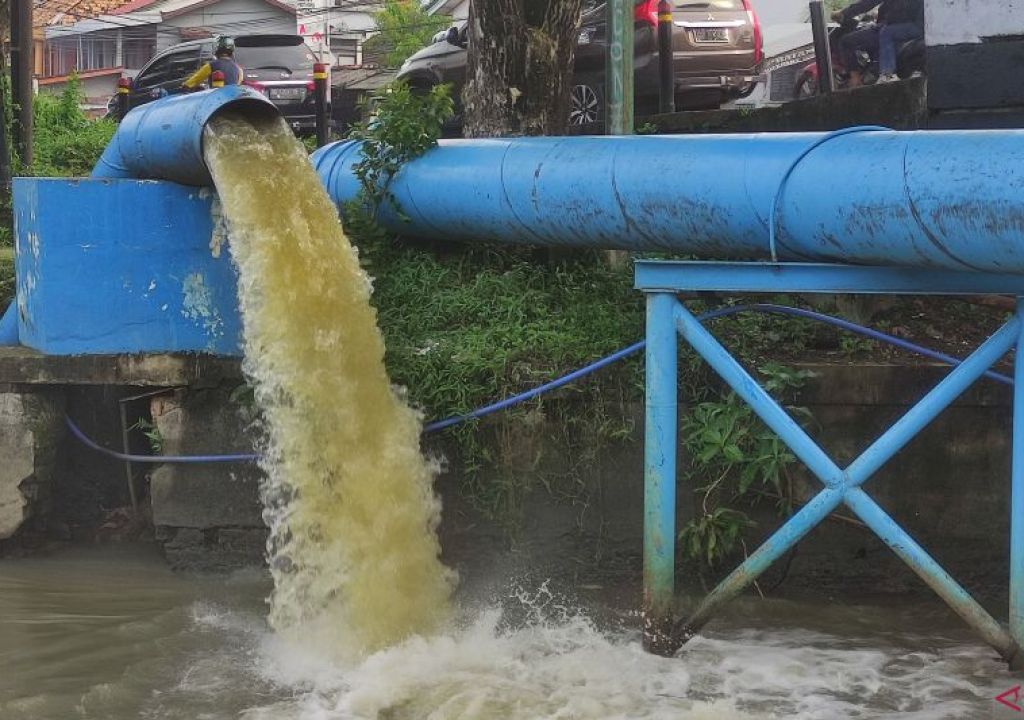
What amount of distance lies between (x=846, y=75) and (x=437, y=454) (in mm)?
6658

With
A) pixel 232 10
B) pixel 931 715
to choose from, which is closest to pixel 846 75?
pixel 931 715

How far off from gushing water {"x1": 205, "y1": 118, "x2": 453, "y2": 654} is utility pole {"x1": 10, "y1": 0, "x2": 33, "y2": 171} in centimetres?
586

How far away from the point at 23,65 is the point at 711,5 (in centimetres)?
607

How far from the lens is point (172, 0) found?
4294 centimetres

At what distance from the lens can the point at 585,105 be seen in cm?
1061

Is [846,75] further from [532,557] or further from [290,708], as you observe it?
[290,708]

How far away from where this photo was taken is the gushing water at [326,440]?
15.0ft

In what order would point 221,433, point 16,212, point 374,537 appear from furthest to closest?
1. point 16,212
2. point 221,433
3. point 374,537

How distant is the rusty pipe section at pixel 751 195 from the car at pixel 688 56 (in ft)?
18.1

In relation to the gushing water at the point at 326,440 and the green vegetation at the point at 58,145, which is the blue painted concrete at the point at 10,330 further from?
the gushing water at the point at 326,440

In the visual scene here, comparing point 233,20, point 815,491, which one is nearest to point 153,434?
point 815,491

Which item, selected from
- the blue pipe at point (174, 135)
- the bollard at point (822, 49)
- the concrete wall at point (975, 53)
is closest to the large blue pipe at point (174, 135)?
the blue pipe at point (174, 135)

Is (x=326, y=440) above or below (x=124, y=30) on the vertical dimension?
below

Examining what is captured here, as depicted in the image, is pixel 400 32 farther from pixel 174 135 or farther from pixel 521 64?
pixel 174 135
